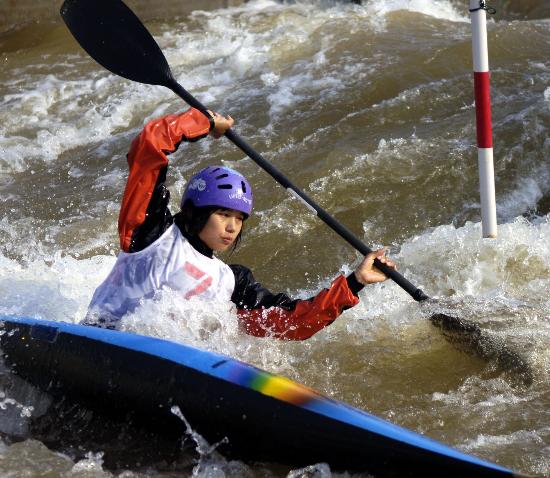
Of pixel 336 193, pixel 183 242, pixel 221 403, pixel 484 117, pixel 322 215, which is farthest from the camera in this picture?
pixel 336 193

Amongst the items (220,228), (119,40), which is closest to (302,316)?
(220,228)

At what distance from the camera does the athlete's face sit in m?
3.62

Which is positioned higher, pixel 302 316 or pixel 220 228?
pixel 220 228

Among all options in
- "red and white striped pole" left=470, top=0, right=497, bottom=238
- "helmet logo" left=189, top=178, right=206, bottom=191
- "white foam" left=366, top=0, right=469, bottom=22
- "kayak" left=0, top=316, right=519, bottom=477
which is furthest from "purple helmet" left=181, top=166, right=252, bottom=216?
"white foam" left=366, top=0, right=469, bottom=22

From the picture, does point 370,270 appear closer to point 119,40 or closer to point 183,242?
point 183,242

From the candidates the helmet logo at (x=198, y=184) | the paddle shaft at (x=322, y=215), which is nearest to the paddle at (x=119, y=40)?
the paddle shaft at (x=322, y=215)

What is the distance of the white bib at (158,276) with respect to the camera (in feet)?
11.9

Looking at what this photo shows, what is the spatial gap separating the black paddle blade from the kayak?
134 centimetres

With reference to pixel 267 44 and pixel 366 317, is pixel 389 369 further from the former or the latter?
pixel 267 44

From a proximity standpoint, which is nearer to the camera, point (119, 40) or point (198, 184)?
point (198, 184)

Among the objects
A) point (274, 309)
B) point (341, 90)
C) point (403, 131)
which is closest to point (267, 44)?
point (341, 90)

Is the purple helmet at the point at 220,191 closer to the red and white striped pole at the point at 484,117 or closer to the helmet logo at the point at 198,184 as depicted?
the helmet logo at the point at 198,184

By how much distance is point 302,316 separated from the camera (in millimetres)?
3682

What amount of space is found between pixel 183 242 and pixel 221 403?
2.79 feet
